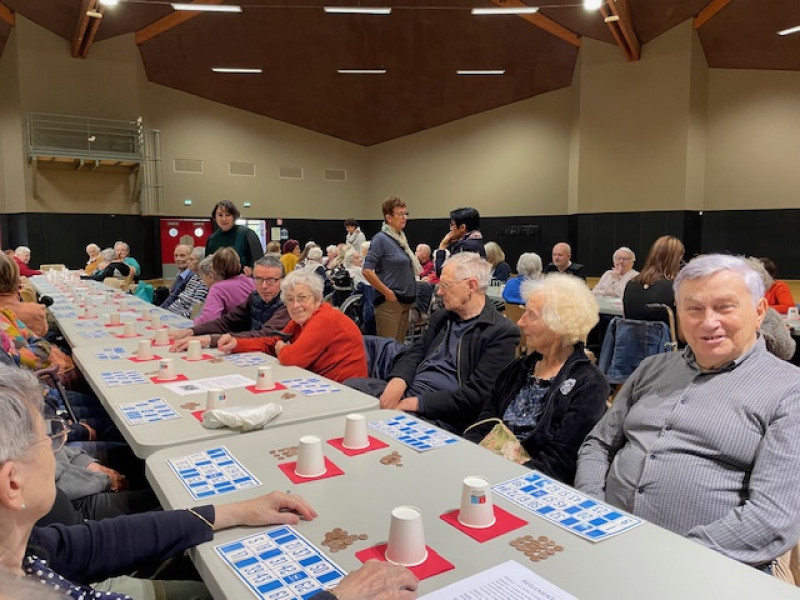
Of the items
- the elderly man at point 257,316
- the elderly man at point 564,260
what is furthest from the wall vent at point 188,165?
the elderly man at point 257,316

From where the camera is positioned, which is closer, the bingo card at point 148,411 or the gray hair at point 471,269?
the bingo card at point 148,411

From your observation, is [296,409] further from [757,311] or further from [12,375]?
[757,311]

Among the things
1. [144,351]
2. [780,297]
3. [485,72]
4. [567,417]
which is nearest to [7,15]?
[485,72]

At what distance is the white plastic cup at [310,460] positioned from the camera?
4.92 feet

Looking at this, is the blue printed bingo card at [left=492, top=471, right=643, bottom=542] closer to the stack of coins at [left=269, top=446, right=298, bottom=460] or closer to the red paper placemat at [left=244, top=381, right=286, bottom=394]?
the stack of coins at [left=269, top=446, right=298, bottom=460]

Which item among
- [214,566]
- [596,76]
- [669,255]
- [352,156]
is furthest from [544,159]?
[214,566]

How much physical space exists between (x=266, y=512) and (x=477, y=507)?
439 mm

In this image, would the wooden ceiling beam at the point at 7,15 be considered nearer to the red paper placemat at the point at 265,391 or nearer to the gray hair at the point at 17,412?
the red paper placemat at the point at 265,391

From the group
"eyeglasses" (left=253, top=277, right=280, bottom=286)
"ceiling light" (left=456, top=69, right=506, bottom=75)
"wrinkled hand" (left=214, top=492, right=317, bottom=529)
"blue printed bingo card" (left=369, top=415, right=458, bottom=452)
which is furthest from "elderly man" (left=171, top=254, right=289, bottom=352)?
"ceiling light" (left=456, top=69, right=506, bottom=75)

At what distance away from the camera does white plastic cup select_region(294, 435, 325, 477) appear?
1.50 meters

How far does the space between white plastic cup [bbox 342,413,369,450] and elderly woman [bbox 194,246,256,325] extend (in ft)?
8.44

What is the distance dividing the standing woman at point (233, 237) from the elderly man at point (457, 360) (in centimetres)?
257

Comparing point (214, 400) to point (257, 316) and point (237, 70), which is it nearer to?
point (257, 316)

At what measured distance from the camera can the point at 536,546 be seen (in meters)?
1.17
